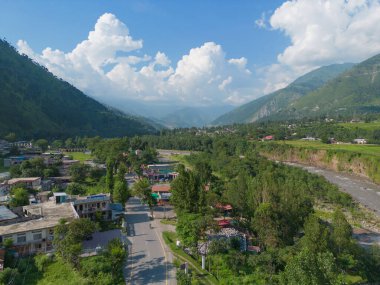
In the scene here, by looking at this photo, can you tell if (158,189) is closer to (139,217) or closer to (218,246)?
(139,217)

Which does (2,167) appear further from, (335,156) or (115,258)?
(335,156)

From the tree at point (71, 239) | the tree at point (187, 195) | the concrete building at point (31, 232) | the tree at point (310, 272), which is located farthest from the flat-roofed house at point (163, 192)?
the tree at point (310, 272)

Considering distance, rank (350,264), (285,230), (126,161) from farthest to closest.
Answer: (126,161) < (285,230) < (350,264)

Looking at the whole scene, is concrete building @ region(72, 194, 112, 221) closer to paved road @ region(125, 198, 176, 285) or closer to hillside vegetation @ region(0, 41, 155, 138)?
paved road @ region(125, 198, 176, 285)

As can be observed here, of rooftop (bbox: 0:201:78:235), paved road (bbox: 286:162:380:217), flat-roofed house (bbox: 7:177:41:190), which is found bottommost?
paved road (bbox: 286:162:380:217)

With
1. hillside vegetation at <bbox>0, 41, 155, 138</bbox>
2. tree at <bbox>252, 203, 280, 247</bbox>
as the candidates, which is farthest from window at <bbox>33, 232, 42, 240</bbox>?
hillside vegetation at <bbox>0, 41, 155, 138</bbox>

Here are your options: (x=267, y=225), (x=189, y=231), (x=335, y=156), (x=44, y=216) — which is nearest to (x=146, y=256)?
(x=189, y=231)

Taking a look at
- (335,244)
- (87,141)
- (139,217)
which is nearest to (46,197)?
(139,217)
